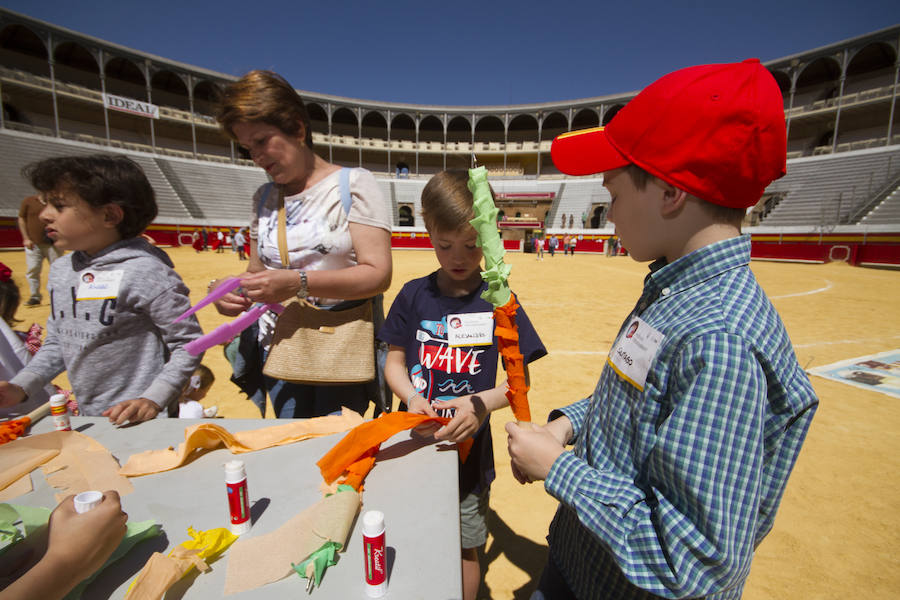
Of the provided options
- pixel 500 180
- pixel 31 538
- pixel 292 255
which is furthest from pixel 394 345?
pixel 500 180

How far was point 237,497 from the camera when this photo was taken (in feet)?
3.01

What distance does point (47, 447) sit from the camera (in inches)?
48.3

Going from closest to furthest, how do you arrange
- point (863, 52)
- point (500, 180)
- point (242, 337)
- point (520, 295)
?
1. point (242, 337)
2. point (520, 295)
3. point (863, 52)
4. point (500, 180)

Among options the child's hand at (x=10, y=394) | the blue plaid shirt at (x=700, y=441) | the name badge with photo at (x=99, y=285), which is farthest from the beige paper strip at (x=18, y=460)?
the blue plaid shirt at (x=700, y=441)

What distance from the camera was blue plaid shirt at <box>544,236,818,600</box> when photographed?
25.6 inches

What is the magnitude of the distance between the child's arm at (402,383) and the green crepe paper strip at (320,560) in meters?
0.55

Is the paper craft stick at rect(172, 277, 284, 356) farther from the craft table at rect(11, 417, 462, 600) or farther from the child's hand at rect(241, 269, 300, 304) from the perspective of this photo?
the craft table at rect(11, 417, 462, 600)

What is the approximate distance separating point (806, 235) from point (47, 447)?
26.3 metres

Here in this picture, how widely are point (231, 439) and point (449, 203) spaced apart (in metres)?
1.05

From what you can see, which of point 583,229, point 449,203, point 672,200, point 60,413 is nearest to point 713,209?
point 672,200

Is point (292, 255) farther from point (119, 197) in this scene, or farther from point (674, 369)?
point (674, 369)

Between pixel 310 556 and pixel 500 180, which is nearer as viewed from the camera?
pixel 310 556

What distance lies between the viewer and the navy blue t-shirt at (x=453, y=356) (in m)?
1.57

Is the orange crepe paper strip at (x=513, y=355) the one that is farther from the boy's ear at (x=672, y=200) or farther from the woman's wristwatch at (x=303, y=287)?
the woman's wristwatch at (x=303, y=287)
